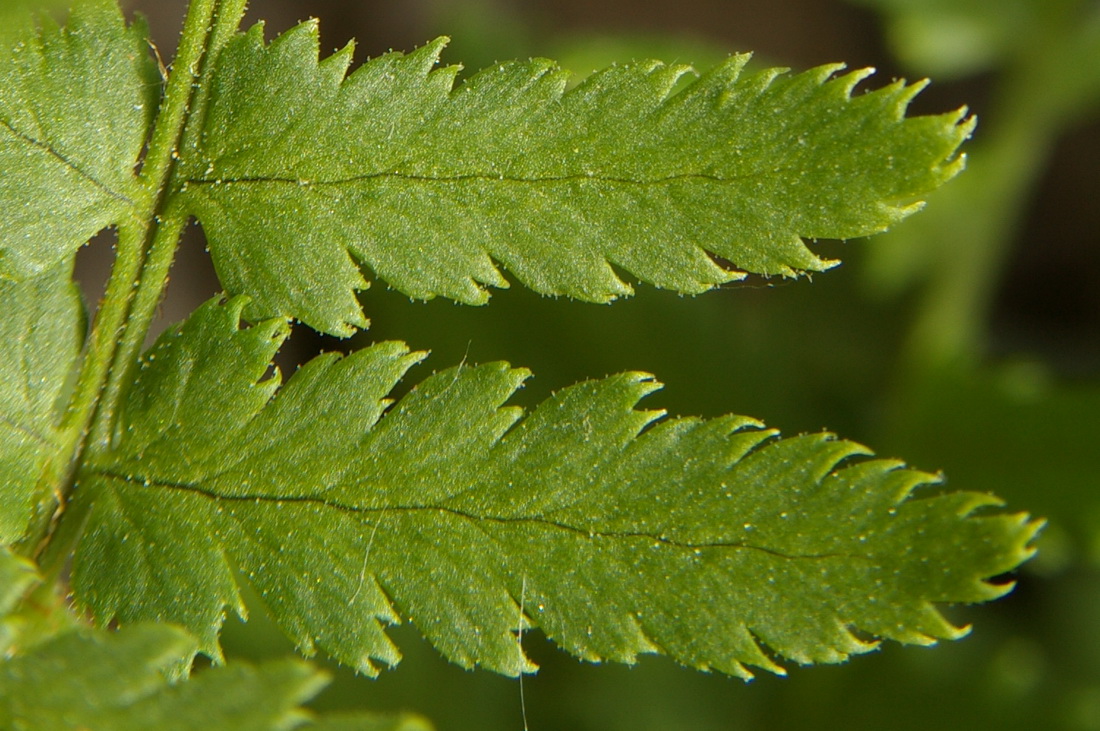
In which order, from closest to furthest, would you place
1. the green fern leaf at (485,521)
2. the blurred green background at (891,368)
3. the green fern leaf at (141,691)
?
the green fern leaf at (141,691)
the green fern leaf at (485,521)
the blurred green background at (891,368)

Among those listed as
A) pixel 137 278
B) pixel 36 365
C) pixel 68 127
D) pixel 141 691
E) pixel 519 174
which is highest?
pixel 519 174

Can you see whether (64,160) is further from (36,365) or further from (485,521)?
(485,521)

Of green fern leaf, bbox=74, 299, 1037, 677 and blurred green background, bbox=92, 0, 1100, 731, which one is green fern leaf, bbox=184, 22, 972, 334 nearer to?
green fern leaf, bbox=74, 299, 1037, 677

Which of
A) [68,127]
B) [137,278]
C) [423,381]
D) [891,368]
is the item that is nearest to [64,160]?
[68,127]

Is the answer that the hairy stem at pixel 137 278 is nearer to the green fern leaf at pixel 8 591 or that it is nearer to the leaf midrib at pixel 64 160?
the leaf midrib at pixel 64 160

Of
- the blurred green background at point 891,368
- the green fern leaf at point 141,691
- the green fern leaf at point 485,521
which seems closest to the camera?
the green fern leaf at point 141,691

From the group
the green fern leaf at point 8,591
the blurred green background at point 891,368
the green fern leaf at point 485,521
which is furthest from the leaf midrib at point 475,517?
the blurred green background at point 891,368
